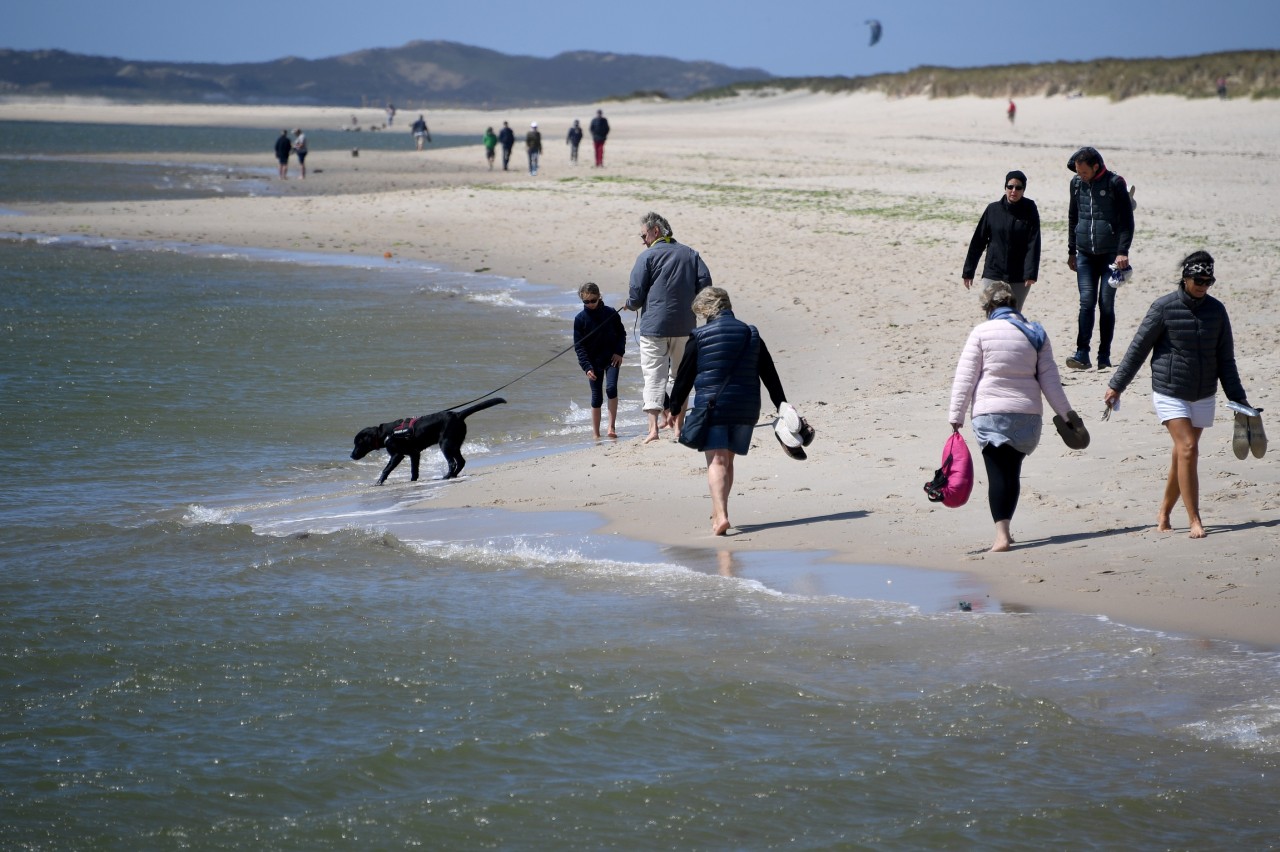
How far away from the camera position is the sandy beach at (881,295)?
727 cm

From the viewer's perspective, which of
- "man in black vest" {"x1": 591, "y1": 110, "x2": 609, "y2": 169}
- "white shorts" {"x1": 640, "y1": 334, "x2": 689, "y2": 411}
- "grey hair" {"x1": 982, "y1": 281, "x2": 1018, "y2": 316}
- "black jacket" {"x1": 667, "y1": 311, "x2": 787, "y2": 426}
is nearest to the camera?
"grey hair" {"x1": 982, "y1": 281, "x2": 1018, "y2": 316}

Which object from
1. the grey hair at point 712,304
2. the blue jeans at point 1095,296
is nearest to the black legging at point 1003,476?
the grey hair at point 712,304

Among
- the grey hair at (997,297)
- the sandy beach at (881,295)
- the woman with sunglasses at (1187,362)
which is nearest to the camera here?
the woman with sunglasses at (1187,362)

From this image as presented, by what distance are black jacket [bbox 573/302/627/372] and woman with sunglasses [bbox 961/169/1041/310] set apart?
113 inches

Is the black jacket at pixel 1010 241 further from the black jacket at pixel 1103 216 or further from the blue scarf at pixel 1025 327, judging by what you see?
the blue scarf at pixel 1025 327

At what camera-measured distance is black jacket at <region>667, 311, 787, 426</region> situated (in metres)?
7.60

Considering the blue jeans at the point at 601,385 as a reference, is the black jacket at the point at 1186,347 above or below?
above

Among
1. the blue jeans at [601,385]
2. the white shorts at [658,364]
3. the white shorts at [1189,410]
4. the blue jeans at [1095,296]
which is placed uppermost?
the blue jeans at [1095,296]

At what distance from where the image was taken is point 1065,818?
4.65 m

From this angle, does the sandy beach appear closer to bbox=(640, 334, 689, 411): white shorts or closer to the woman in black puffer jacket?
bbox=(640, 334, 689, 411): white shorts

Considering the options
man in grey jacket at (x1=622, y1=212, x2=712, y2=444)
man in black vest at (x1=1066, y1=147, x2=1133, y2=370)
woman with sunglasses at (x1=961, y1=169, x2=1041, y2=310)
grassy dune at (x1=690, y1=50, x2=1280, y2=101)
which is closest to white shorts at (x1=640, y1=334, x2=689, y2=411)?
man in grey jacket at (x1=622, y1=212, x2=712, y2=444)

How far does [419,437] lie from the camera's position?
10.1 meters

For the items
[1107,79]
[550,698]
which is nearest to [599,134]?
[1107,79]

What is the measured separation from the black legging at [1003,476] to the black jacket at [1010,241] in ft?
12.7
